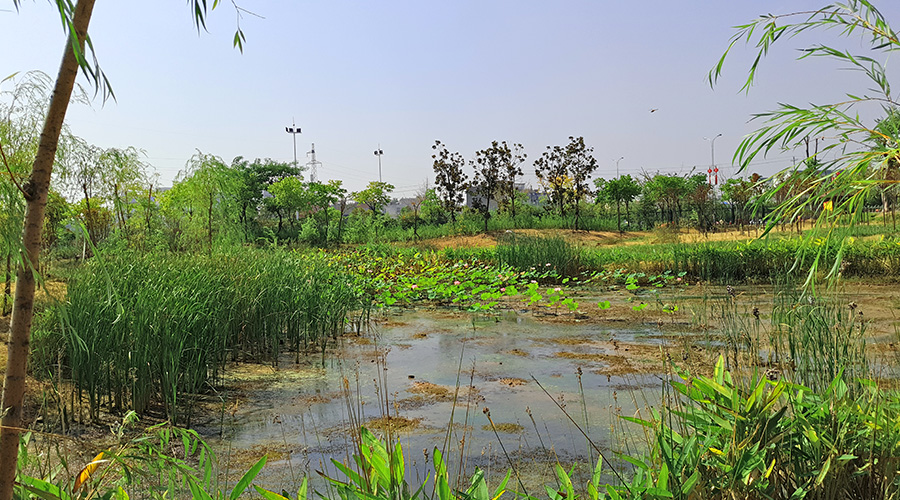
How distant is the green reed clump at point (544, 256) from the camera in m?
10.6

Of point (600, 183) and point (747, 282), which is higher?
point (600, 183)

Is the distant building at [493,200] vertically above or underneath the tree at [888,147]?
above

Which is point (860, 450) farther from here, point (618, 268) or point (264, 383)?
point (618, 268)

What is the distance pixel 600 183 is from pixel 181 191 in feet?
71.2

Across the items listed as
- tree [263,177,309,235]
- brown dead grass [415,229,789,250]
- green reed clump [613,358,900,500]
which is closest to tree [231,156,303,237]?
tree [263,177,309,235]

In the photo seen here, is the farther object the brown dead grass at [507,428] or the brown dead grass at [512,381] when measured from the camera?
the brown dead grass at [512,381]

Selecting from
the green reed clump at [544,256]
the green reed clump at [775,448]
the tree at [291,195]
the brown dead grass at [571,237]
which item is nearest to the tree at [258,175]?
the tree at [291,195]

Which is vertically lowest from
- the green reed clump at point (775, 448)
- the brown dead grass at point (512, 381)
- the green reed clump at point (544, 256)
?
the brown dead grass at point (512, 381)

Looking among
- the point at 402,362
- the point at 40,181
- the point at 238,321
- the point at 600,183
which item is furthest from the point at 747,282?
the point at 600,183

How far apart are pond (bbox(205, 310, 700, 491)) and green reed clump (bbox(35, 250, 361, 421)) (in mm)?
328

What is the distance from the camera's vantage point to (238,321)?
5.43 m

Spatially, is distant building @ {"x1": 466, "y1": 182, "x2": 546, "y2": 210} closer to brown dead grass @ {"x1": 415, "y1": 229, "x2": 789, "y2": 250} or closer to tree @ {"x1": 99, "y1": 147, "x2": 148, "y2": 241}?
brown dead grass @ {"x1": 415, "y1": 229, "x2": 789, "y2": 250}

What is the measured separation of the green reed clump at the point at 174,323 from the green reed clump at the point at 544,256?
15.2ft

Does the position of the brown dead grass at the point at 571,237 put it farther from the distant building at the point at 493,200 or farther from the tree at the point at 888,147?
the tree at the point at 888,147
